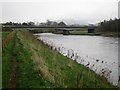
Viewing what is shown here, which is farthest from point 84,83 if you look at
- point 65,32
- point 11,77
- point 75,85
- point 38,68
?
point 65,32

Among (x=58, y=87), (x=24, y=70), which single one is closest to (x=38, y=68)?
(x=24, y=70)

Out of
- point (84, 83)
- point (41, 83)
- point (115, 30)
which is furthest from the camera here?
point (115, 30)

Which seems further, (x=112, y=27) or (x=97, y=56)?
(x=112, y=27)

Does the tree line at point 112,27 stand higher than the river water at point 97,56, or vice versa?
the tree line at point 112,27

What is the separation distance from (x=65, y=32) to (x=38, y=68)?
428 feet

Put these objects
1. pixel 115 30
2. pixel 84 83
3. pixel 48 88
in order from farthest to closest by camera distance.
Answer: pixel 115 30 < pixel 84 83 < pixel 48 88

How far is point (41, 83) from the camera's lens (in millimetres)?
13344

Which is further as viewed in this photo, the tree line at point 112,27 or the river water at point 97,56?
the tree line at point 112,27

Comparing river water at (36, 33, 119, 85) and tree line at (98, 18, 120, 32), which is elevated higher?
tree line at (98, 18, 120, 32)

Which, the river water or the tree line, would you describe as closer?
the river water

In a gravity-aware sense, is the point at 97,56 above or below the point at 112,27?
below

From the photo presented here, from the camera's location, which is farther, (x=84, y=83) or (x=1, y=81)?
(x=84, y=83)

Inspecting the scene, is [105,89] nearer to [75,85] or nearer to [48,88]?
[75,85]

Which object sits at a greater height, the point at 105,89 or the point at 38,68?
the point at 38,68
